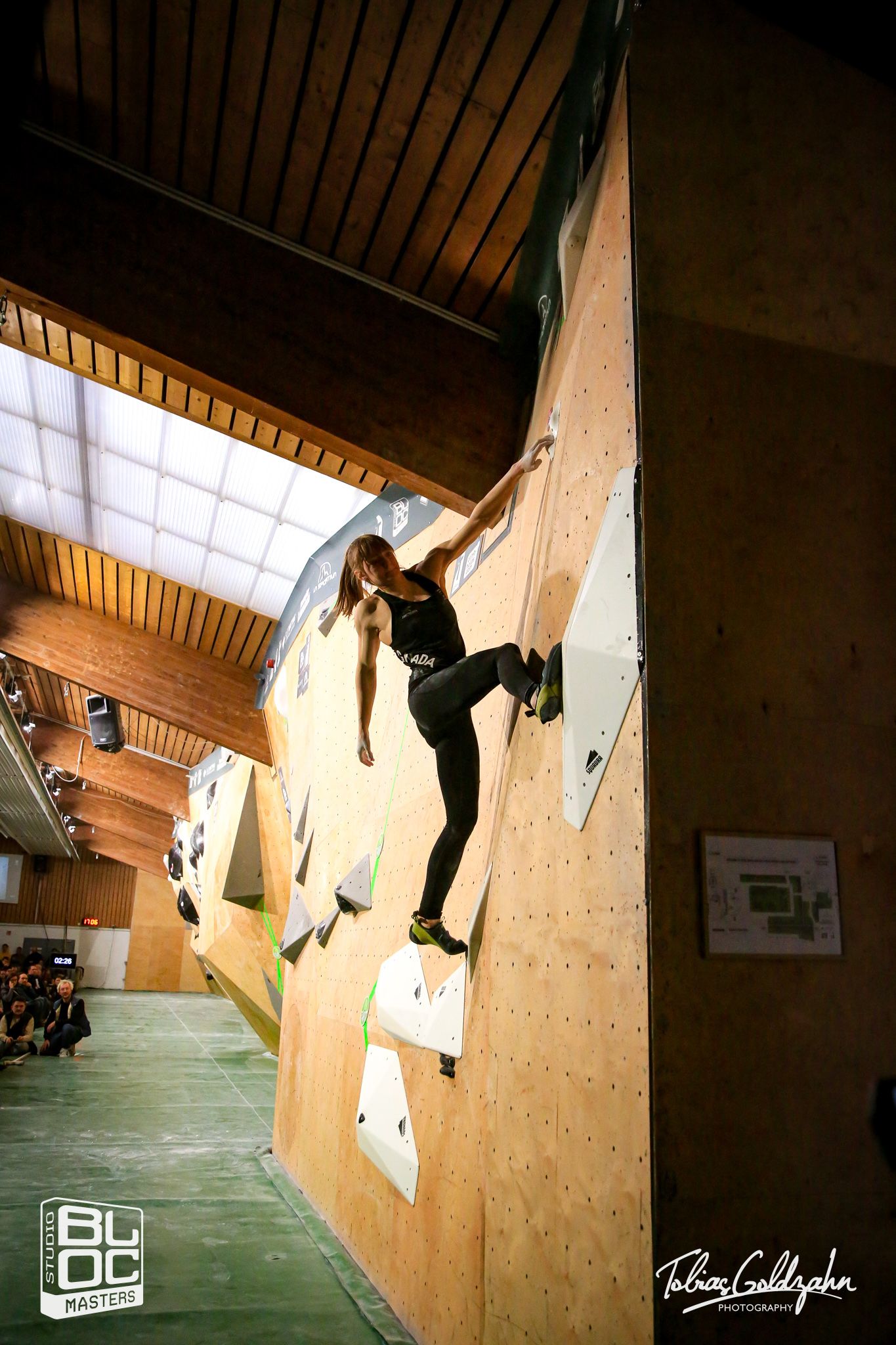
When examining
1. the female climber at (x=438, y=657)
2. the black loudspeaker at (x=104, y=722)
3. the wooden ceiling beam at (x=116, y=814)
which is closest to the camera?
the female climber at (x=438, y=657)

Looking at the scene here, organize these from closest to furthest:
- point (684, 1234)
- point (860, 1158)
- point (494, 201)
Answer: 1. point (684, 1234)
2. point (860, 1158)
3. point (494, 201)

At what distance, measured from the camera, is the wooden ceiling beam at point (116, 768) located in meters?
15.5

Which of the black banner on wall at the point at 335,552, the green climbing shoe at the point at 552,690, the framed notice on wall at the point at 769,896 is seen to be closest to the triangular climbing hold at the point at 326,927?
the black banner on wall at the point at 335,552

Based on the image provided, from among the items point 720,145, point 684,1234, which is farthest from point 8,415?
point 684,1234

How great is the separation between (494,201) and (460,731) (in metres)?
2.17

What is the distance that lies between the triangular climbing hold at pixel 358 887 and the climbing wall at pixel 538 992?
0.31ft

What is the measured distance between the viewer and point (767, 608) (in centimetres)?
224

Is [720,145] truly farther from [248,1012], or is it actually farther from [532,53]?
[248,1012]

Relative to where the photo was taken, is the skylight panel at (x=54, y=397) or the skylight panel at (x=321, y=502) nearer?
the skylight panel at (x=54, y=397)

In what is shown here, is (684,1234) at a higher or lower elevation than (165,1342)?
higher

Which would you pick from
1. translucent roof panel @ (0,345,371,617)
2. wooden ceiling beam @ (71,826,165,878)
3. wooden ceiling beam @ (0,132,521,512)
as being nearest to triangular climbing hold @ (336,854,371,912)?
wooden ceiling beam @ (0,132,521,512)

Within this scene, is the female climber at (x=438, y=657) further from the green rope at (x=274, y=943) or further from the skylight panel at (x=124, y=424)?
the green rope at (x=274, y=943)

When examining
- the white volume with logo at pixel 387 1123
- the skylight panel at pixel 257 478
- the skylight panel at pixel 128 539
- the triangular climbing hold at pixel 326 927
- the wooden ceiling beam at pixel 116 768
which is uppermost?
the skylight panel at pixel 128 539

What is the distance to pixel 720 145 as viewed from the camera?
2.54 meters
